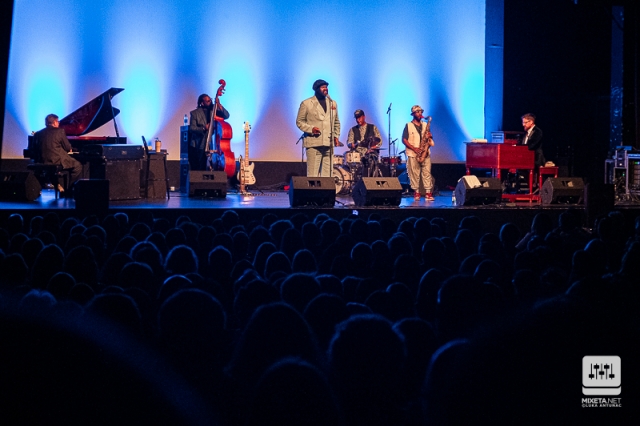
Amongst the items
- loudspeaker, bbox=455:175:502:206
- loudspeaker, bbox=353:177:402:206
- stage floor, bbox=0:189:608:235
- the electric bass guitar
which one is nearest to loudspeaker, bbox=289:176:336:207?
stage floor, bbox=0:189:608:235

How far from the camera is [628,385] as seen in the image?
7.48 ft

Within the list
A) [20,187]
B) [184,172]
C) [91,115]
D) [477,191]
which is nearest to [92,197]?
[20,187]

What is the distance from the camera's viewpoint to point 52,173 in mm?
10148

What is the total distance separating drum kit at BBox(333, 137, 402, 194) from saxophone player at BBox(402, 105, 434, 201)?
1.33 m

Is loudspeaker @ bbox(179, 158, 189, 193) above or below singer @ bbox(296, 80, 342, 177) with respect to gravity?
below

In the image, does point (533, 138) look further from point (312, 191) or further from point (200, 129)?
point (200, 129)

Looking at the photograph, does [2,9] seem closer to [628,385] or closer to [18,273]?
[18,273]

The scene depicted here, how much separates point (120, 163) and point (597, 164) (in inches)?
344

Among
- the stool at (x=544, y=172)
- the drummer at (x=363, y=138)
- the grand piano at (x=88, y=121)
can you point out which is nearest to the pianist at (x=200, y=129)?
the grand piano at (x=88, y=121)

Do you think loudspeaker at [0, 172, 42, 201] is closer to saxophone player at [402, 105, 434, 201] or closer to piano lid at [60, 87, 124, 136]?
piano lid at [60, 87, 124, 136]

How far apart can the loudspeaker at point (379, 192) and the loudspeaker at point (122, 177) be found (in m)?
3.27

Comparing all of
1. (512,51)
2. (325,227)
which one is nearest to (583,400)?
(325,227)

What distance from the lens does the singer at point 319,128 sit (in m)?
9.80

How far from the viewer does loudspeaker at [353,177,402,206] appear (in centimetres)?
891
